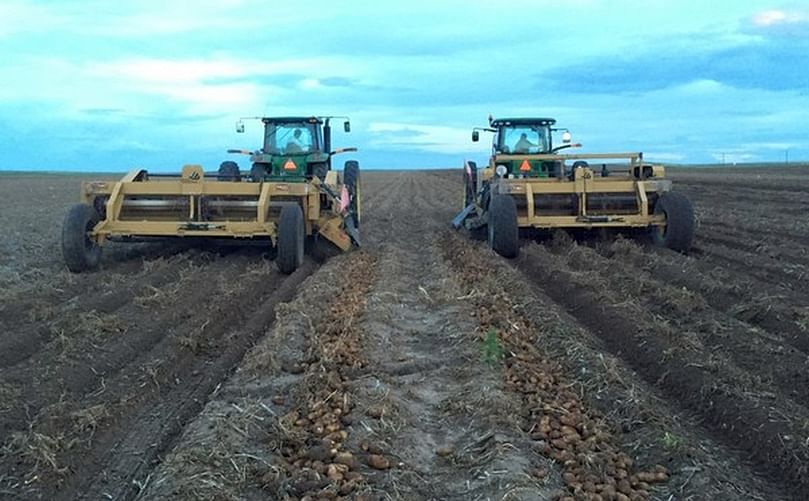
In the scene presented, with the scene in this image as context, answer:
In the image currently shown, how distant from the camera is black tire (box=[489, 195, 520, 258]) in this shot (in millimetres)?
12797

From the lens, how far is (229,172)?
15.6m

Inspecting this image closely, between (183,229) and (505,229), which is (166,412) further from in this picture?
(505,229)

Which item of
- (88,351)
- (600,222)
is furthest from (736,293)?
(88,351)

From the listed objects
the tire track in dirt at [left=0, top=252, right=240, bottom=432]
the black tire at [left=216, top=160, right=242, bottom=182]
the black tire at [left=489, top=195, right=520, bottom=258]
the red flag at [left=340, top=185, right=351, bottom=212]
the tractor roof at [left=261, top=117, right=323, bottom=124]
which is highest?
the tractor roof at [left=261, top=117, right=323, bottom=124]

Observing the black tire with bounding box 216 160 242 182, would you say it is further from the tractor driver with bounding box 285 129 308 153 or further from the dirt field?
the dirt field

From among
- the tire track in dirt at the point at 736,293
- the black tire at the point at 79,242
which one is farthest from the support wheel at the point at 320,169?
the tire track in dirt at the point at 736,293

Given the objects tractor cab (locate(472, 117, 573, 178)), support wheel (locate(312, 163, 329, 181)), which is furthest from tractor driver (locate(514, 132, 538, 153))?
support wheel (locate(312, 163, 329, 181))

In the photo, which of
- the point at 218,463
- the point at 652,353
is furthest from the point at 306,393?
the point at 652,353

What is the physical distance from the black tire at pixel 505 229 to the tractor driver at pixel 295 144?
4.58m

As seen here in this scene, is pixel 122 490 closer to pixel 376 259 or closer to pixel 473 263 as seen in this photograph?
pixel 473 263

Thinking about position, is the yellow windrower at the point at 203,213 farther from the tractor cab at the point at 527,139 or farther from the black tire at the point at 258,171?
the tractor cab at the point at 527,139

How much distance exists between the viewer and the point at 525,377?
20.0 ft

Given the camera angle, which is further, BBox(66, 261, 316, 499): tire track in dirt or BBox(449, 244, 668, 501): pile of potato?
BBox(66, 261, 316, 499): tire track in dirt

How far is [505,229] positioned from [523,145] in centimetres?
463
